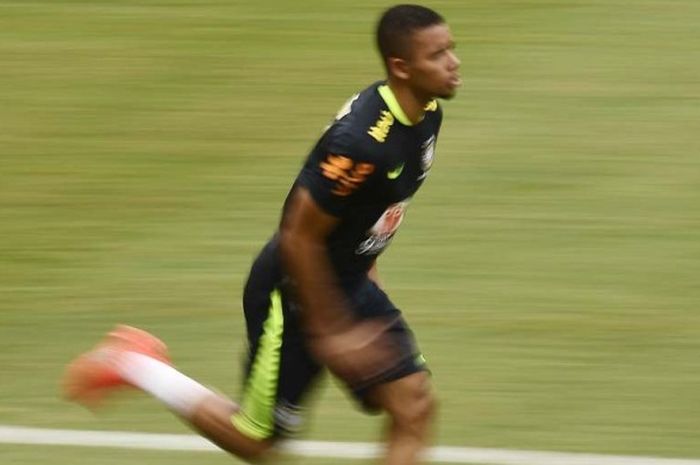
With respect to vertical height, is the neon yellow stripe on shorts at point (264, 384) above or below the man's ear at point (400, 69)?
below

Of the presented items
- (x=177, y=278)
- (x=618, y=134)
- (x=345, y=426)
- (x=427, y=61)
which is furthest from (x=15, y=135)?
(x=427, y=61)

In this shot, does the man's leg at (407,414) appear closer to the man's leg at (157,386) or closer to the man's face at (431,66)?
the man's leg at (157,386)

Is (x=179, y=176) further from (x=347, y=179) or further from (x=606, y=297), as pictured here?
(x=347, y=179)

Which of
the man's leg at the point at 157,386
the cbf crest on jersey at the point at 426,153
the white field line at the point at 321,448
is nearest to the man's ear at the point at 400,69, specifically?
the cbf crest on jersey at the point at 426,153

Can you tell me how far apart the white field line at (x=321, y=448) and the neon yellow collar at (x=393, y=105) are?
1.46 m

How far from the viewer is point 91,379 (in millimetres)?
6555

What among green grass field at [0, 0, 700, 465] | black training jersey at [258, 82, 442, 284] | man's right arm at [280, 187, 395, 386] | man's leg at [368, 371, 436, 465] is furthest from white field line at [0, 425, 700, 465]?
black training jersey at [258, 82, 442, 284]

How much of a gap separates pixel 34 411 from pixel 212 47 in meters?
5.23

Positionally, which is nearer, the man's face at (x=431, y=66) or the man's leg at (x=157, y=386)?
the man's face at (x=431, y=66)

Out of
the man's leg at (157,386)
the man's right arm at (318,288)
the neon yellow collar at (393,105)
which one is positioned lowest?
the man's leg at (157,386)

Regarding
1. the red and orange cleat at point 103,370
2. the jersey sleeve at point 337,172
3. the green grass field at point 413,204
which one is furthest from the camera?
the green grass field at point 413,204

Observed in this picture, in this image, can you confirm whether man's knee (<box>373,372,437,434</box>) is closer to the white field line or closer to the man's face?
the white field line

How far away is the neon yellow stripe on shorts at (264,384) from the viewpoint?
6195 millimetres

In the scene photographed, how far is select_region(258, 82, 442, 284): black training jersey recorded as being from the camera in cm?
575
